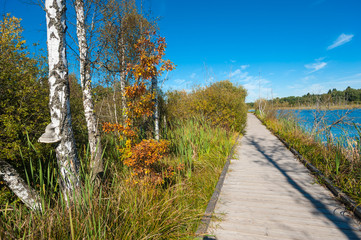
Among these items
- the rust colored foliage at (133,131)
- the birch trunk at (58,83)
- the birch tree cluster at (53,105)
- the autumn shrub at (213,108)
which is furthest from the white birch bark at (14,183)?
the autumn shrub at (213,108)

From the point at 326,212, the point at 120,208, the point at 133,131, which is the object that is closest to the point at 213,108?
the point at 133,131

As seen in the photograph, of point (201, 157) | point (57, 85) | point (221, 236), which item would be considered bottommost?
point (221, 236)

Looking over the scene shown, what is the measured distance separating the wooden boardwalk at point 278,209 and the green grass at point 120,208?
427 millimetres

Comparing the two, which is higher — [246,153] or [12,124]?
[12,124]

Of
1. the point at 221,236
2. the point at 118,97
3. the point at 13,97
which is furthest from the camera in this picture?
the point at 118,97

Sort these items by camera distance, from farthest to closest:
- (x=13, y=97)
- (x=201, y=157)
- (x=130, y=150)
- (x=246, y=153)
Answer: (x=246, y=153) → (x=201, y=157) → (x=13, y=97) → (x=130, y=150)

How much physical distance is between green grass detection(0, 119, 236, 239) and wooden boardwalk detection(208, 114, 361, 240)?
0.43 metres

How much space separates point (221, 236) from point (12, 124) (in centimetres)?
409

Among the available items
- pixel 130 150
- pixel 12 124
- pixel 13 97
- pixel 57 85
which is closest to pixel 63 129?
pixel 57 85

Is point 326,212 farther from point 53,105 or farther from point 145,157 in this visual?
point 53,105

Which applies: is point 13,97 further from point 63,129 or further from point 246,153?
point 246,153

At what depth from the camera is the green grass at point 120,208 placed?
5.26 feet

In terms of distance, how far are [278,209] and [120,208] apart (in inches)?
96.5

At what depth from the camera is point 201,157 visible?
16.1ft
